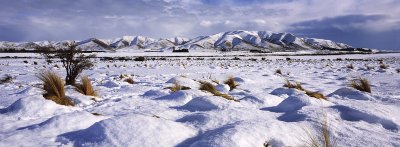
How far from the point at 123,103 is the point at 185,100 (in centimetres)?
108

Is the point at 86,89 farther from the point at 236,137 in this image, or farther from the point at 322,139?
the point at 322,139

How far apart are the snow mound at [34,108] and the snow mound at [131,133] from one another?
1.74 meters

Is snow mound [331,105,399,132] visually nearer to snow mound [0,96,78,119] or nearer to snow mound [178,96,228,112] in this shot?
snow mound [178,96,228,112]

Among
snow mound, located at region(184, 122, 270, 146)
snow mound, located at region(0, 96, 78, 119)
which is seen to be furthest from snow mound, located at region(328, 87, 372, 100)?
snow mound, located at region(0, 96, 78, 119)

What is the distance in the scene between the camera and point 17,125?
412cm

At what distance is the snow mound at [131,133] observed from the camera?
3.09m

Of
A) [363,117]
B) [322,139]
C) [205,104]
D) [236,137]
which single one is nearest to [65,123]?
[236,137]

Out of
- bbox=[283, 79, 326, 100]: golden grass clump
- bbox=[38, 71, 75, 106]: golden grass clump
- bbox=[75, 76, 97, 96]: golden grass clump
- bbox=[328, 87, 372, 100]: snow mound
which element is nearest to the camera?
bbox=[38, 71, 75, 106]: golden grass clump

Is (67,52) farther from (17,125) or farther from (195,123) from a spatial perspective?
(195,123)

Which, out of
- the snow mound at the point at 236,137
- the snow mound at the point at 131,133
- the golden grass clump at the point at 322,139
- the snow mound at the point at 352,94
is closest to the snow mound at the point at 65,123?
the snow mound at the point at 131,133

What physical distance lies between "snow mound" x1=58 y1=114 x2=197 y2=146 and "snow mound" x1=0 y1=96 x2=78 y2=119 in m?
1.74

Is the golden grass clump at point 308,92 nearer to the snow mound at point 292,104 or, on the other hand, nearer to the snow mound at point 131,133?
the snow mound at point 292,104

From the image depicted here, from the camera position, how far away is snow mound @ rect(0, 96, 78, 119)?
15.9 feet

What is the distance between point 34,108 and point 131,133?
2591 mm
